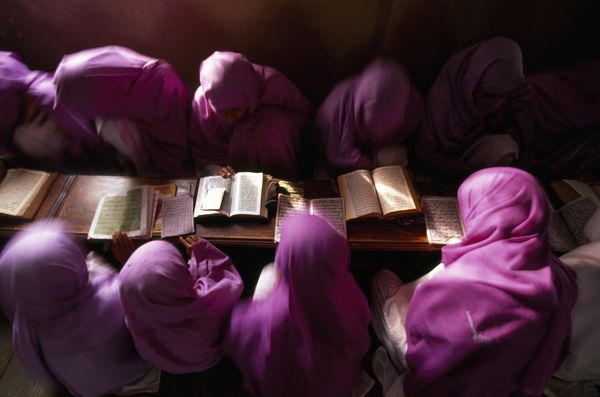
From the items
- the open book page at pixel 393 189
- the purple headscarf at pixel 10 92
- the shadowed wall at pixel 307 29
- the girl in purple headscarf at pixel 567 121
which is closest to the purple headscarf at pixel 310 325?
the open book page at pixel 393 189

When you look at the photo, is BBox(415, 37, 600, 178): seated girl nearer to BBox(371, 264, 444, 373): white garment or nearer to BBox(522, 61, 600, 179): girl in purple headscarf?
BBox(522, 61, 600, 179): girl in purple headscarf

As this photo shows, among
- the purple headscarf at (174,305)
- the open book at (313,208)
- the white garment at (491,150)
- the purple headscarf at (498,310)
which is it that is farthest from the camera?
the white garment at (491,150)

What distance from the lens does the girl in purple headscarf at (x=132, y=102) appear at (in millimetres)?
1992

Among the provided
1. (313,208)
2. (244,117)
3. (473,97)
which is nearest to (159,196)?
(244,117)

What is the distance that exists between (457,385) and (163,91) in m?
2.22

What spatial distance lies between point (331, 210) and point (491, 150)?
1.20 metres

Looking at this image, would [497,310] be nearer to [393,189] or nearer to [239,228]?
[393,189]

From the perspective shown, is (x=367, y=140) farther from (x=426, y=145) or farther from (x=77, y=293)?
(x=77, y=293)

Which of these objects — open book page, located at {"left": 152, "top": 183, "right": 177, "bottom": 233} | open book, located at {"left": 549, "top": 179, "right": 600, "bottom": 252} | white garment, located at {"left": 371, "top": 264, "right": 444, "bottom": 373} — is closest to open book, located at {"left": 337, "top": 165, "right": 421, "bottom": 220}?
white garment, located at {"left": 371, "top": 264, "right": 444, "bottom": 373}

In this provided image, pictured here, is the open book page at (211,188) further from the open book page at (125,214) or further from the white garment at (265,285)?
the white garment at (265,285)

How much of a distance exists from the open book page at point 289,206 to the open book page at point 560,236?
1.38 meters

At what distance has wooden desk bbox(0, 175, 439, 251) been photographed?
193cm

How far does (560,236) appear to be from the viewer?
2.02 m

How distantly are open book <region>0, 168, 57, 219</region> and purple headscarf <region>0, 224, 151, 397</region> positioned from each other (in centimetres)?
49
